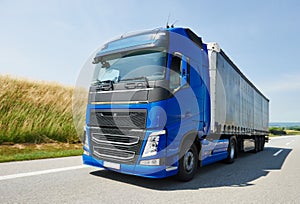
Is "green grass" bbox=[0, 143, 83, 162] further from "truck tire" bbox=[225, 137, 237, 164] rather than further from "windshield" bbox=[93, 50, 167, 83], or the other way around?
"truck tire" bbox=[225, 137, 237, 164]

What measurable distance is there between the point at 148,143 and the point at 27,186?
2.37 meters

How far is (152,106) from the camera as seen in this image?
4.88 metres

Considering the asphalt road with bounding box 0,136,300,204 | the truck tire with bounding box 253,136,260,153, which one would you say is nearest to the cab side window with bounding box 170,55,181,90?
the asphalt road with bounding box 0,136,300,204

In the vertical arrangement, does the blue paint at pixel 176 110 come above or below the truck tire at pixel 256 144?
above

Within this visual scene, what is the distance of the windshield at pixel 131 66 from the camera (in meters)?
5.16

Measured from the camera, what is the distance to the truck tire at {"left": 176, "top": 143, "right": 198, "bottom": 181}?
546 cm

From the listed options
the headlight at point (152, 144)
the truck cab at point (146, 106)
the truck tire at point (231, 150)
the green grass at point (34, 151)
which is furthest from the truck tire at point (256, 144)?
the headlight at point (152, 144)

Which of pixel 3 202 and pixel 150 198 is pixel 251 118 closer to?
pixel 150 198

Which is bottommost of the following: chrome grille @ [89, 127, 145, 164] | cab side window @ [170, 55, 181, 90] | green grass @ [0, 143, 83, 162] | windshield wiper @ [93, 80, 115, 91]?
green grass @ [0, 143, 83, 162]

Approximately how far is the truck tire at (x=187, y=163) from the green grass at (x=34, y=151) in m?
4.86

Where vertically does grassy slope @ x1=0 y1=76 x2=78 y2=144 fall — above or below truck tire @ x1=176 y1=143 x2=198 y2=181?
above

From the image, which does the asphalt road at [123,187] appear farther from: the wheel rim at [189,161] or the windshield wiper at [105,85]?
the windshield wiper at [105,85]

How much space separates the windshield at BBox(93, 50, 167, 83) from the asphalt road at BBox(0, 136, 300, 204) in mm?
2219

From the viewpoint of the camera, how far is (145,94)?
4.97m
